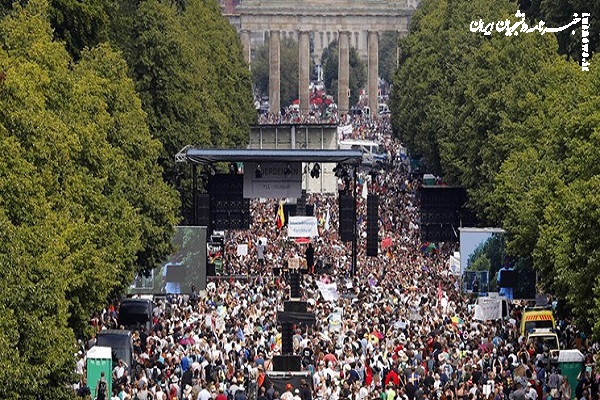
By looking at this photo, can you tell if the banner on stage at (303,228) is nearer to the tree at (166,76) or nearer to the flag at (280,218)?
the tree at (166,76)

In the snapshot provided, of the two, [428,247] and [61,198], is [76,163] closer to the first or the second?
[61,198]

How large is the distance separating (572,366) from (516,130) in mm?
29800

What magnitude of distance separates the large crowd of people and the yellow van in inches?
17.3

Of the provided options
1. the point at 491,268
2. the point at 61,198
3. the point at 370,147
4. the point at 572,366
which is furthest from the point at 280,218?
the point at 572,366

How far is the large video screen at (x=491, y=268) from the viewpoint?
7938cm

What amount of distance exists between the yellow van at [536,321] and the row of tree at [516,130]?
80 centimetres

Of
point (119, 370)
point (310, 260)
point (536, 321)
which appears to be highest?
point (310, 260)

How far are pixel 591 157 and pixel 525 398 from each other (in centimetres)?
708

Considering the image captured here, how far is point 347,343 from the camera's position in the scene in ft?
236

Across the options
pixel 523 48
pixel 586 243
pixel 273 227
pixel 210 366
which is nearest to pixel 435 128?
pixel 273 227

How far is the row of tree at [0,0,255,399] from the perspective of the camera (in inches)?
2058

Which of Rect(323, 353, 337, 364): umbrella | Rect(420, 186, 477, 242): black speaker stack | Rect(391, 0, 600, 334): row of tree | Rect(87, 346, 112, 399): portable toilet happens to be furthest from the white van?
Rect(87, 346, 112, 399): portable toilet

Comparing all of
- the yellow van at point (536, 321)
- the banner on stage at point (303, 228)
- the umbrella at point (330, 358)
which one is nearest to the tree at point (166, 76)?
the banner on stage at point (303, 228)

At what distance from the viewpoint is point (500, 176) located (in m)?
84.1
